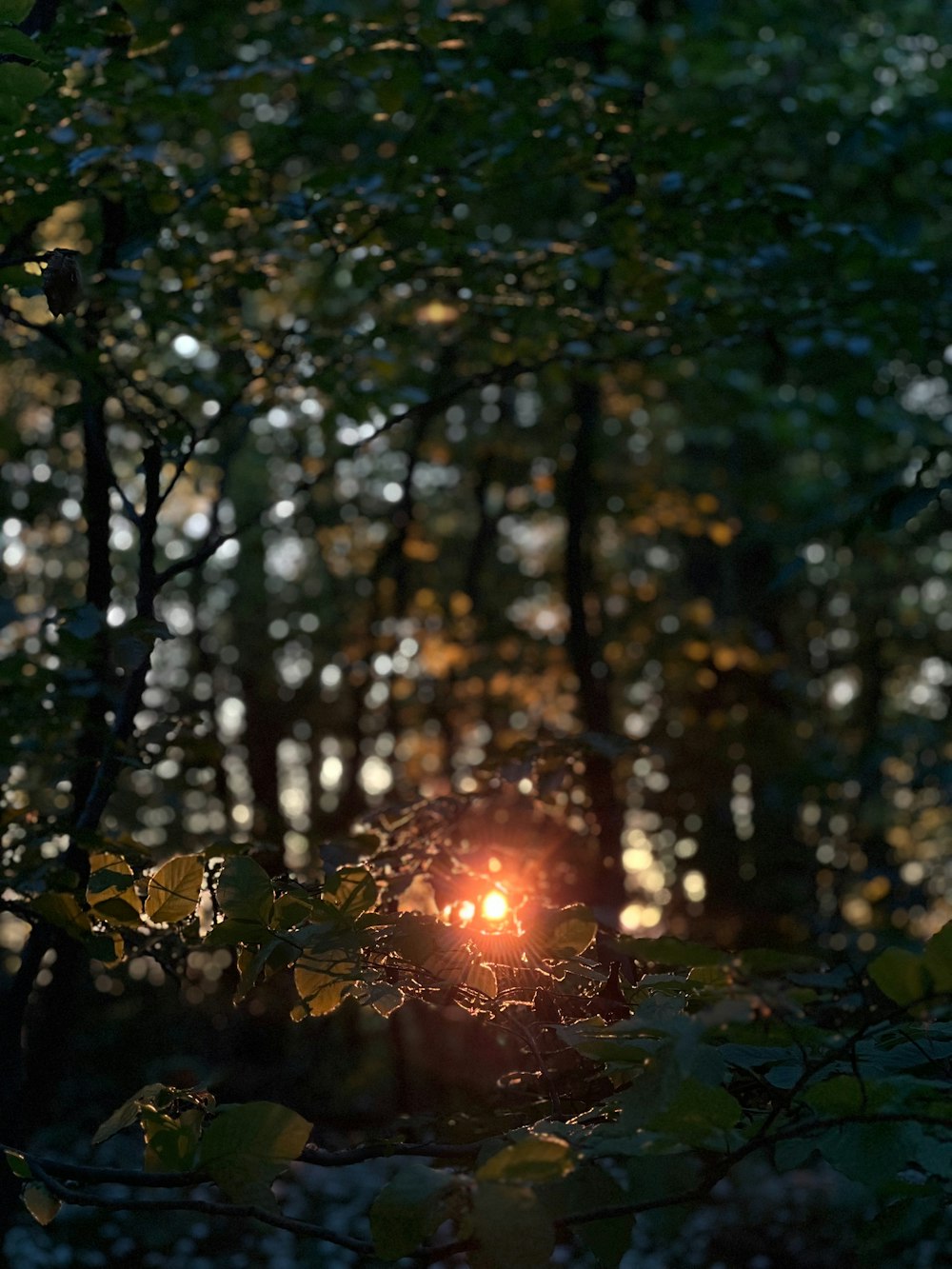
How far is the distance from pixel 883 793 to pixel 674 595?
3.05 meters

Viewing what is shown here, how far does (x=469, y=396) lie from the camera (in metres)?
11.1

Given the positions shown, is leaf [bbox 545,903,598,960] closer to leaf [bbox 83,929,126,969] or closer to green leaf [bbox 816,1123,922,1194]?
green leaf [bbox 816,1123,922,1194]

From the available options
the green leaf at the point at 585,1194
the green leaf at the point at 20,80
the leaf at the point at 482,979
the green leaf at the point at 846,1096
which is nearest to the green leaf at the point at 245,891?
the leaf at the point at 482,979

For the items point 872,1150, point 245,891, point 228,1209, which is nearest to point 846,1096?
point 872,1150

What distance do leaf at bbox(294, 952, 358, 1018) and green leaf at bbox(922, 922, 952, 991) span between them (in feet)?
2.62

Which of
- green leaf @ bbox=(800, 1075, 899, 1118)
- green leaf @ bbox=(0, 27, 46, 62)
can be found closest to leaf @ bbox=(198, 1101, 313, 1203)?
green leaf @ bbox=(800, 1075, 899, 1118)

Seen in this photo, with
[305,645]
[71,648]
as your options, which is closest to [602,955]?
[71,648]

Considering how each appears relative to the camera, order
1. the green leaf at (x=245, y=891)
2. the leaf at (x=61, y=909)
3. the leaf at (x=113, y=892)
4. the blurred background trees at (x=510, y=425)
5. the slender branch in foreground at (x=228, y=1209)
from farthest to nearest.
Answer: the blurred background trees at (x=510, y=425), the leaf at (x=61, y=909), the leaf at (x=113, y=892), the green leaf at (x=245, y=891), the slender branch in foreground at (x=228, y=1209)

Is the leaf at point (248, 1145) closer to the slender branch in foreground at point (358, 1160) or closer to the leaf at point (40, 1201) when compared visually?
the slender branch in foreground at point (358, 1160)

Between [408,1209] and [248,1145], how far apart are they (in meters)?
0.20

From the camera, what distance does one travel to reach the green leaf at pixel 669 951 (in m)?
1.15

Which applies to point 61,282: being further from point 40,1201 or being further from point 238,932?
point 40,1201

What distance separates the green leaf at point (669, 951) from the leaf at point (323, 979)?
60 centimetres

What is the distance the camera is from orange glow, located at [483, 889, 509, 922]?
1765mm
